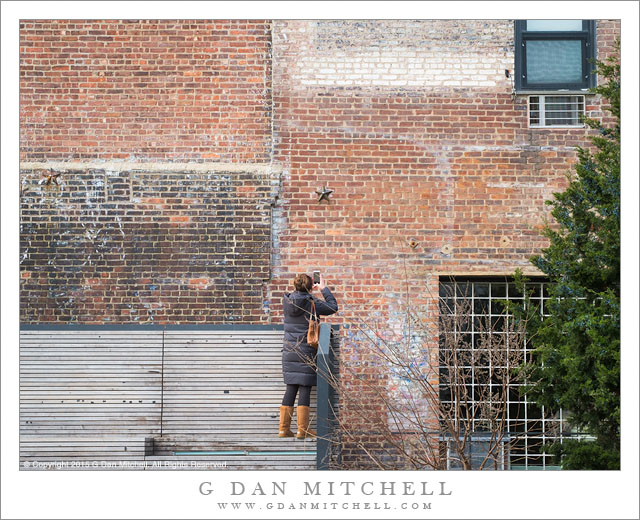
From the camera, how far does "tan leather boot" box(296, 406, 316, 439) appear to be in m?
8.41

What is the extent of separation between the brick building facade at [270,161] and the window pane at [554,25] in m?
0.24

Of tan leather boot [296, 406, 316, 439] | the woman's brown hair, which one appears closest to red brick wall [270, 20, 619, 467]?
the woman's brown hair

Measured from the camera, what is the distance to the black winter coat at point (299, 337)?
27.9ft

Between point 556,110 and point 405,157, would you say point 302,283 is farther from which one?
point 556,110

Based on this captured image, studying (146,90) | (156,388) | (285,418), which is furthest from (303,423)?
(146,90)

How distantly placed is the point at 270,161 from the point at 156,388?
292 cm

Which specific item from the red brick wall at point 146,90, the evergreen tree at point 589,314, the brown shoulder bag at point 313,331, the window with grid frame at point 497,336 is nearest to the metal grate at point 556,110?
the window with grid frame at point 497,336

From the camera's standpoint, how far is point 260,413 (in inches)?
361

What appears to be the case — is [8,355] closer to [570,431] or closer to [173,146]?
[173,146]

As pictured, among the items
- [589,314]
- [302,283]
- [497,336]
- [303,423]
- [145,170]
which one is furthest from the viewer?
Result: [145,170]

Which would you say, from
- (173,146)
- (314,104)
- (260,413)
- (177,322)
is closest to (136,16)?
(173,146)

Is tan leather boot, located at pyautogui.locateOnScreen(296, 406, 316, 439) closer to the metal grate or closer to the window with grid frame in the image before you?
the window with grid frame

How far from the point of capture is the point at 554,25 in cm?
1009

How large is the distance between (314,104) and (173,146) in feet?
5.69
